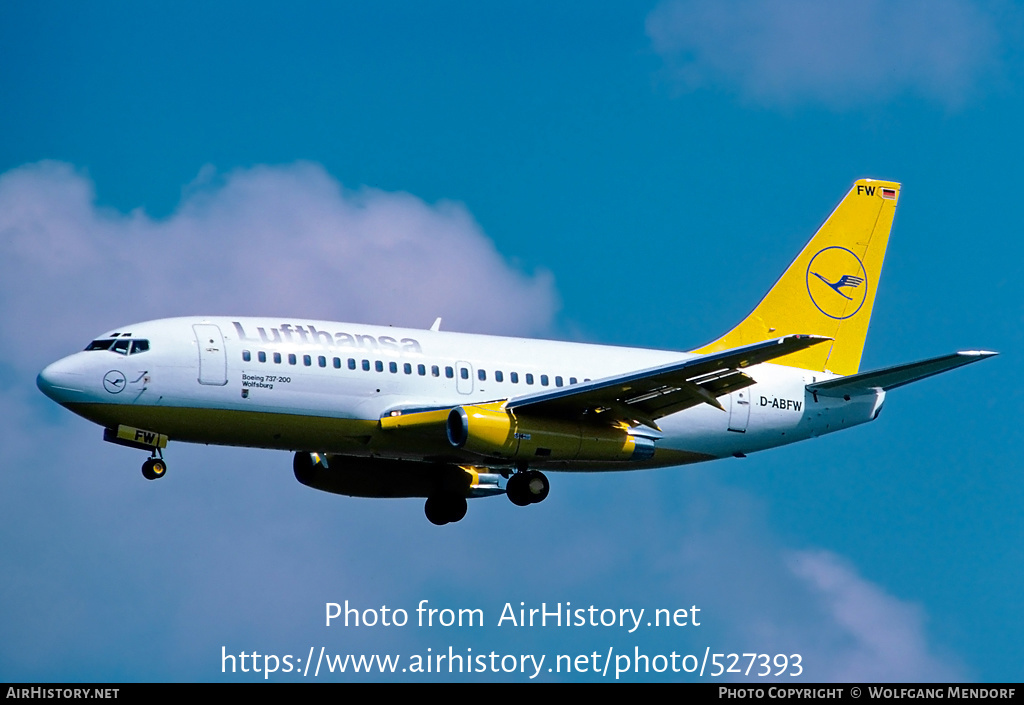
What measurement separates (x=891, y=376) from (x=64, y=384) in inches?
909

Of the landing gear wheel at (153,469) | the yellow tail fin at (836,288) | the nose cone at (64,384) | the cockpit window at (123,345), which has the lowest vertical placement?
the landing gear wheel at (153,469)

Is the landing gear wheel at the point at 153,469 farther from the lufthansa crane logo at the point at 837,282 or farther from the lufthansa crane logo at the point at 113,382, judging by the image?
the lufthansa crane logo at the point at 837,282

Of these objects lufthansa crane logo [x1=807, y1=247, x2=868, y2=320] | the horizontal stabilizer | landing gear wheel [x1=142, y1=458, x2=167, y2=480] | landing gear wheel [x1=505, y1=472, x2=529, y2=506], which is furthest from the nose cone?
lufthansa crane logo [x1=807, y1=247, x2=868, y2=320]

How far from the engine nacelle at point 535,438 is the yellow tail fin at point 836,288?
7.32m

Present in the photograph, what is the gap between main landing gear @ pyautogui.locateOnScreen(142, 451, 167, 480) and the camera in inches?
1752

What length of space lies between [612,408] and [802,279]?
36.8ft

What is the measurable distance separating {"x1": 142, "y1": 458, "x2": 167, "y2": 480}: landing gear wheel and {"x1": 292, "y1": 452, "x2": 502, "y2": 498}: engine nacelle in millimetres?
7971

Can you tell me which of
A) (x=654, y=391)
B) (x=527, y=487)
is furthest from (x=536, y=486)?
(x=654, y=391)

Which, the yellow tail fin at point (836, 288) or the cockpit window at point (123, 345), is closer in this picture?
the cockpit window at point (123, 345)

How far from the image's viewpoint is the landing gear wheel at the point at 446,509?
53.4m

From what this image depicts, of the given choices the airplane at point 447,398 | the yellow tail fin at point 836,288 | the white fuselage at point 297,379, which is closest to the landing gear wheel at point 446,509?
the airplane at point 447,398

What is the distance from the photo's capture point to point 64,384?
144 ft

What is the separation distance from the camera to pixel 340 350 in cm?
4606
